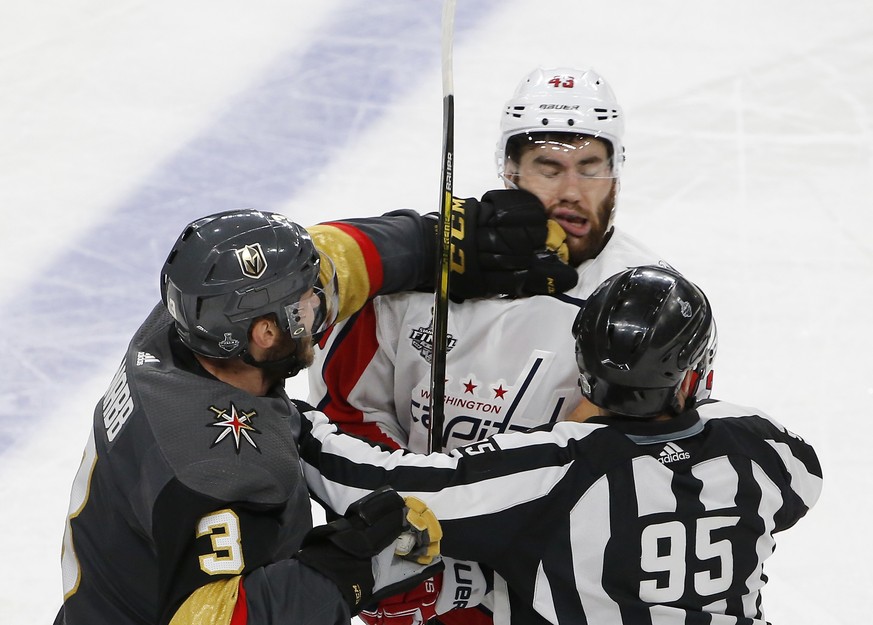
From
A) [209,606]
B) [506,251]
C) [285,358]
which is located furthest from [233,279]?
[506,251]

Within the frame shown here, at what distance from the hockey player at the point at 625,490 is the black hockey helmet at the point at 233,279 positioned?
403 millimetres

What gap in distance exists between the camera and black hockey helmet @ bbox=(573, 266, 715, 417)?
7.23 feet

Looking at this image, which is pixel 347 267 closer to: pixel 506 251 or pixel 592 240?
pixel 506 251

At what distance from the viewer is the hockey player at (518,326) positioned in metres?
2.80

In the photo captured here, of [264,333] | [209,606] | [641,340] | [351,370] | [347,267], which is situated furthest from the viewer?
[351,370]

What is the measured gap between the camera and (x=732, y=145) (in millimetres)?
5414

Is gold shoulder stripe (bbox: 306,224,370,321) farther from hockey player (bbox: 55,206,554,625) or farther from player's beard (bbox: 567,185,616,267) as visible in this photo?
player's beard (bbox: 567,185,616,267)

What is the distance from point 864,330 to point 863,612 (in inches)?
52.1

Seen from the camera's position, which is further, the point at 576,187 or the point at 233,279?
the point at 576,187

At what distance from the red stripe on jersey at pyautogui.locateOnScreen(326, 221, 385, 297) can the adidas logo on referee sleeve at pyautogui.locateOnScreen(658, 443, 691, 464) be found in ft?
2.71

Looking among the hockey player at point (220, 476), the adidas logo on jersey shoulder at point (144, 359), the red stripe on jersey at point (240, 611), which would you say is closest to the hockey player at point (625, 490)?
the hockey player at point (220, 476)

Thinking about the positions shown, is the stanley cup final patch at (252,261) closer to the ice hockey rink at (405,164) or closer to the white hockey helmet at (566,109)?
the white hockey helmet at (566,109)

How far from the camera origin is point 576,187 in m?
2.88

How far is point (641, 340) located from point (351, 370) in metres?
0.97
